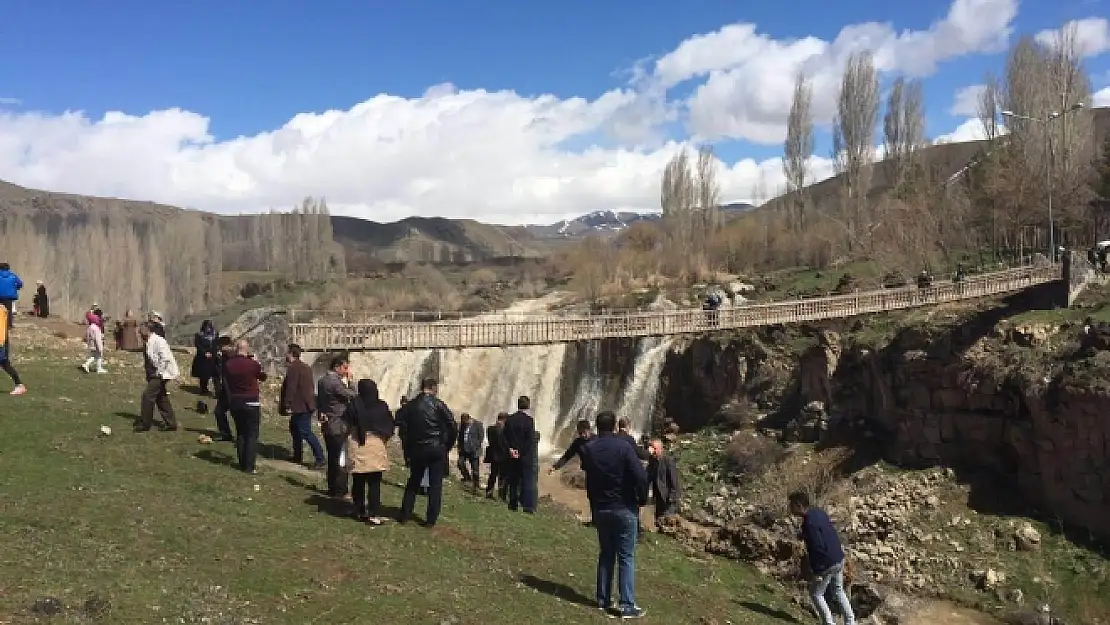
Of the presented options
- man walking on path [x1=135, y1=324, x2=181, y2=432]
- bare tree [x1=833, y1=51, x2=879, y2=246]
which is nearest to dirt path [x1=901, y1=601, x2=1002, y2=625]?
man walking on path [x1=135, y1=324, x2=181, y2=432]

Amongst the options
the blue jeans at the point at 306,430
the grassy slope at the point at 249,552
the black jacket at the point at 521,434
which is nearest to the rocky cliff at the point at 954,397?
the grassy slope at the point at 249,552

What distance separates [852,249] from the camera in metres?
57.4

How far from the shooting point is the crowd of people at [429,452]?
820cm

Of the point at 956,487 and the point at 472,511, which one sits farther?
the point at 956,487

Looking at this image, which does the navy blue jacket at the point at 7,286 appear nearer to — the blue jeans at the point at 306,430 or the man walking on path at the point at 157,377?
the man walking on path at the point at 157,377

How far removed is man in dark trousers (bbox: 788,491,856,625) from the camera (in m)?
9.89

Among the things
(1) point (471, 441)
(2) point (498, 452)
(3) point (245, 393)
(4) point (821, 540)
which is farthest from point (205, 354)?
(4) point (821, 540)

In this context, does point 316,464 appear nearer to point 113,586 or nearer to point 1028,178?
A: point 113,586

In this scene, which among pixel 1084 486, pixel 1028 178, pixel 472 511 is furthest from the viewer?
pixel 1028 178

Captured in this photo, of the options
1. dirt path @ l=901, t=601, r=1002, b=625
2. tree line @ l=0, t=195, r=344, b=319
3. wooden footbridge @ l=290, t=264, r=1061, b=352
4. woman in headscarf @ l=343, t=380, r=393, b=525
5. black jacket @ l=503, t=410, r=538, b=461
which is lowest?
dirt path @ l=901, t=601, r=1002, b=625

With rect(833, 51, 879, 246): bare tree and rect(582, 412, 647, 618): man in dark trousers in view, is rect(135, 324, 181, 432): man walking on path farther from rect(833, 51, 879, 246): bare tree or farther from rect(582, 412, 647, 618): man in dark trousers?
rect(833, 51, 879, 246): bare tree

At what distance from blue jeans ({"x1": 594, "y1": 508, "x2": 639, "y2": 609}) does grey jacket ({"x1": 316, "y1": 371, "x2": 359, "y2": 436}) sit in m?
4.34

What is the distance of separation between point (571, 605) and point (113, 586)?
4741 mm

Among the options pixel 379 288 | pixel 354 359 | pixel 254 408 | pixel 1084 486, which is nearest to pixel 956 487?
pixel 1084 486
